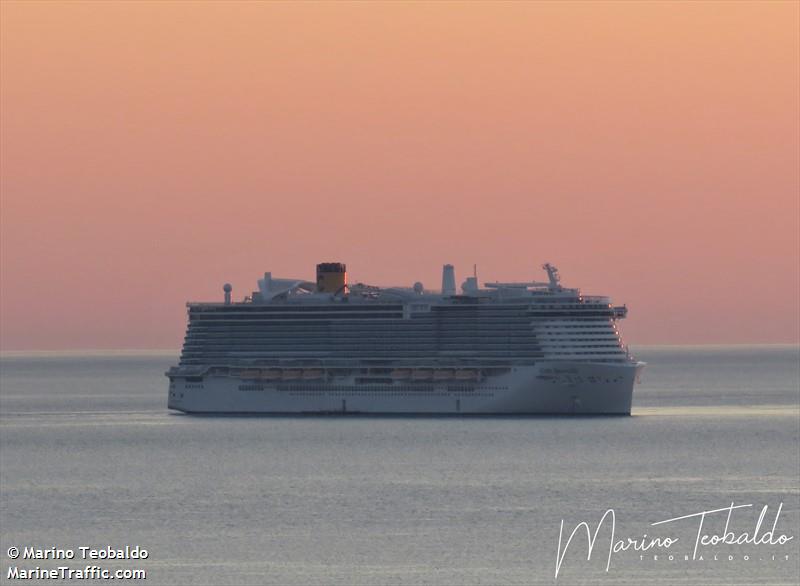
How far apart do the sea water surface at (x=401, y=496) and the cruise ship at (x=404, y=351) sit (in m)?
1.45

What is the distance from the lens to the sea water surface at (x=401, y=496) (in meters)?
48.3

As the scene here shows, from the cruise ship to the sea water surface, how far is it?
1.45m

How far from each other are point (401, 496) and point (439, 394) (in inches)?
1583

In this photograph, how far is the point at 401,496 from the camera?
6412 centimetres

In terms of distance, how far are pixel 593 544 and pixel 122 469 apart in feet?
99.5

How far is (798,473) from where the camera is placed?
74.0 metres

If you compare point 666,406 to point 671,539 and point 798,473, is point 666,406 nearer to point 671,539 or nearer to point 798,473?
point 798,473

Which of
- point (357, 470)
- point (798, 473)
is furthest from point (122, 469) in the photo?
point (798, 473)
